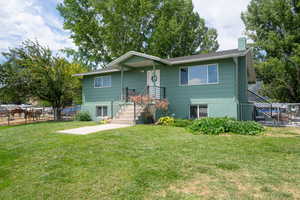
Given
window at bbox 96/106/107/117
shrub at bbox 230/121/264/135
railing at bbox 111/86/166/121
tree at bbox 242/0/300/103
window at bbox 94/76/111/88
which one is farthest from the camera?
tree at bbox 242/0/300/103

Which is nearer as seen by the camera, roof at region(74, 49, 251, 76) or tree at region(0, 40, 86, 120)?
roof at region(74, 49, 251, 76)

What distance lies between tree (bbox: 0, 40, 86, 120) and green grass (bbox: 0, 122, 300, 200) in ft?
33.6

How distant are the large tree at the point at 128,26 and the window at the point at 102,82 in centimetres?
1023

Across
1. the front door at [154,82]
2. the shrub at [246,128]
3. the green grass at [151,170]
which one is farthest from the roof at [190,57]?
the green grass at [151,170]

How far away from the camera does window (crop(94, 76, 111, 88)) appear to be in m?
14.8

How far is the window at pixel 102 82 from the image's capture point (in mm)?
14791

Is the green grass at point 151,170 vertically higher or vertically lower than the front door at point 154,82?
lower

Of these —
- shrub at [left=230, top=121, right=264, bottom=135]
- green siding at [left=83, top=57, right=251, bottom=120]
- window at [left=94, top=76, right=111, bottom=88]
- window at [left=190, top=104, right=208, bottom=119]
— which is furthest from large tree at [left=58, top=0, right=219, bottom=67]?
shrub at [left=230, top=121, right=264, bottom=135]

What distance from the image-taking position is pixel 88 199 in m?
2.64

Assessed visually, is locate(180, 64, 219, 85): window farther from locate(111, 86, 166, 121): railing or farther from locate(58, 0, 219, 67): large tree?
locate(58, 0, 219, 67): large tree

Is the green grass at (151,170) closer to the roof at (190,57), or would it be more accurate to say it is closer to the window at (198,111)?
the window at (198,111)

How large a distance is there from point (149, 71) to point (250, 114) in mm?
6987

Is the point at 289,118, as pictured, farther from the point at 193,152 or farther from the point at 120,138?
the point at 120,138

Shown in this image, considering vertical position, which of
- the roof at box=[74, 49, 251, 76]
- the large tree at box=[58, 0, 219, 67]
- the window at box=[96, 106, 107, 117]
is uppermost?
the large tree at box=[58, 0, 219, 67]
